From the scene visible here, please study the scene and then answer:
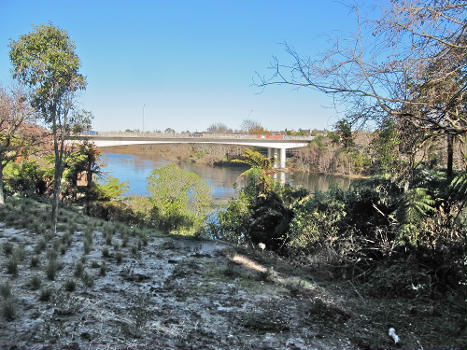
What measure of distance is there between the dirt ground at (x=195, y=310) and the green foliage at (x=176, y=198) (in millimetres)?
Answer: 11286

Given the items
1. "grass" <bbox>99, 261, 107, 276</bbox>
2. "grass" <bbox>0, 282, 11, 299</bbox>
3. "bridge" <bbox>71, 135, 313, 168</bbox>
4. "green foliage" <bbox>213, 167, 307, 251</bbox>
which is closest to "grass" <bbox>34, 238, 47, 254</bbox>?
"grass" <bbox>99, 261, 107, 276</bbox>

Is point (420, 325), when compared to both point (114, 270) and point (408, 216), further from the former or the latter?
point (114, 270)

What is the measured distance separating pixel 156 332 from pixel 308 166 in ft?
140

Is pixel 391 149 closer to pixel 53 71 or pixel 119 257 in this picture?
pixel 119 257

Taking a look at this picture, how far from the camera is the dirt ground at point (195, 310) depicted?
3.29 meters

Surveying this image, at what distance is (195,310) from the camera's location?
4047 millimetres

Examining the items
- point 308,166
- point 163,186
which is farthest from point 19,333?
point 308,166

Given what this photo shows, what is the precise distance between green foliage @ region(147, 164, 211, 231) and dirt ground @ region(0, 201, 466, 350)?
37.0 ft

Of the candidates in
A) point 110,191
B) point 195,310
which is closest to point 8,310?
point 195,310

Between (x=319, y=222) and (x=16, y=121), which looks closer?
(x=319, y=222)

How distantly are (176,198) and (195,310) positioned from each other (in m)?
14.3

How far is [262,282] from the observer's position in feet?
17.0

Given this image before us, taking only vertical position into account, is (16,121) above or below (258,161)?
above

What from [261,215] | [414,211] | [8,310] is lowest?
[261,215]
